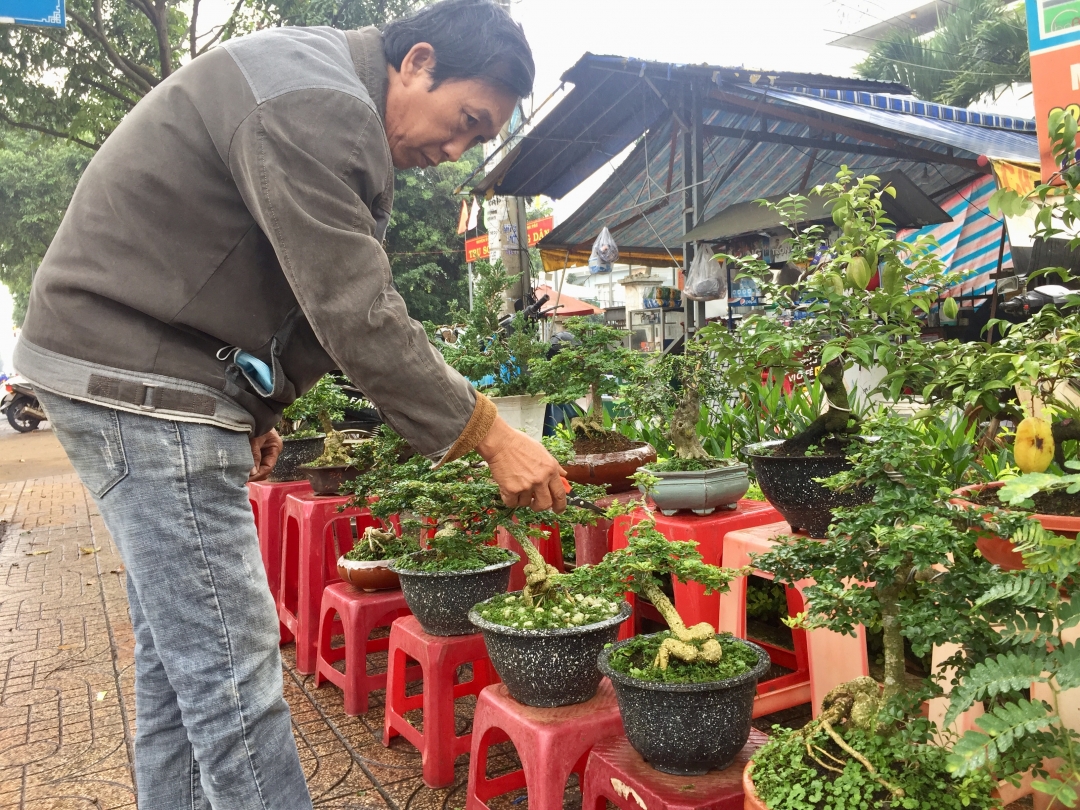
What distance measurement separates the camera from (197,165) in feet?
4.90

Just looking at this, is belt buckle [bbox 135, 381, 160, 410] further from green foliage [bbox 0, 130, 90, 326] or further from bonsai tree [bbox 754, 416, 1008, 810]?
green foliage [bbox 0, 130, 90, 326]

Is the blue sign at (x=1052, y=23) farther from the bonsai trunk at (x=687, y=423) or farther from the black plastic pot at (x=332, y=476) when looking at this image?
the black plastic pot at (x=332, y=476)

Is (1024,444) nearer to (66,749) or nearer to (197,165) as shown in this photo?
(197,165)

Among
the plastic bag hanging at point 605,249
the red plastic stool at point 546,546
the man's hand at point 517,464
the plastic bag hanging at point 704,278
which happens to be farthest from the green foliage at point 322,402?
the plastic bag hanging at point 605,249

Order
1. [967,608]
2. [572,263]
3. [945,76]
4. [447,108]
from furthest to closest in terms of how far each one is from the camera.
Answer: [945,76] < [572,263] < [447,108] < [967,608]

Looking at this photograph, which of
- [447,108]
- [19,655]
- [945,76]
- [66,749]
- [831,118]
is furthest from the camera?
[945,76]

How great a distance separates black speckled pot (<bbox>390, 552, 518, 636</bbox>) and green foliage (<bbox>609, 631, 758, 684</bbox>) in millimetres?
713

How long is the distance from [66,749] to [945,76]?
15858 millimetres

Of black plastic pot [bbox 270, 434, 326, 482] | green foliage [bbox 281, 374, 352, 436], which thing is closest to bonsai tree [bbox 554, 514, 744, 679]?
green foliage [bbox 281, 374, 352, 436]

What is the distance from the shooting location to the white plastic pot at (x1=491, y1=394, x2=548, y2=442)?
350cm

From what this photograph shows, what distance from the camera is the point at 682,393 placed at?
279 cm

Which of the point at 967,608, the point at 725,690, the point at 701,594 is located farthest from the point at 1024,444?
the point at 701,594

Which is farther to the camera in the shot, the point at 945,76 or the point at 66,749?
the point at 945,76

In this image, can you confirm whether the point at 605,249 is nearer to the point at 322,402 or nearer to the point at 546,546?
the point at 322,402
